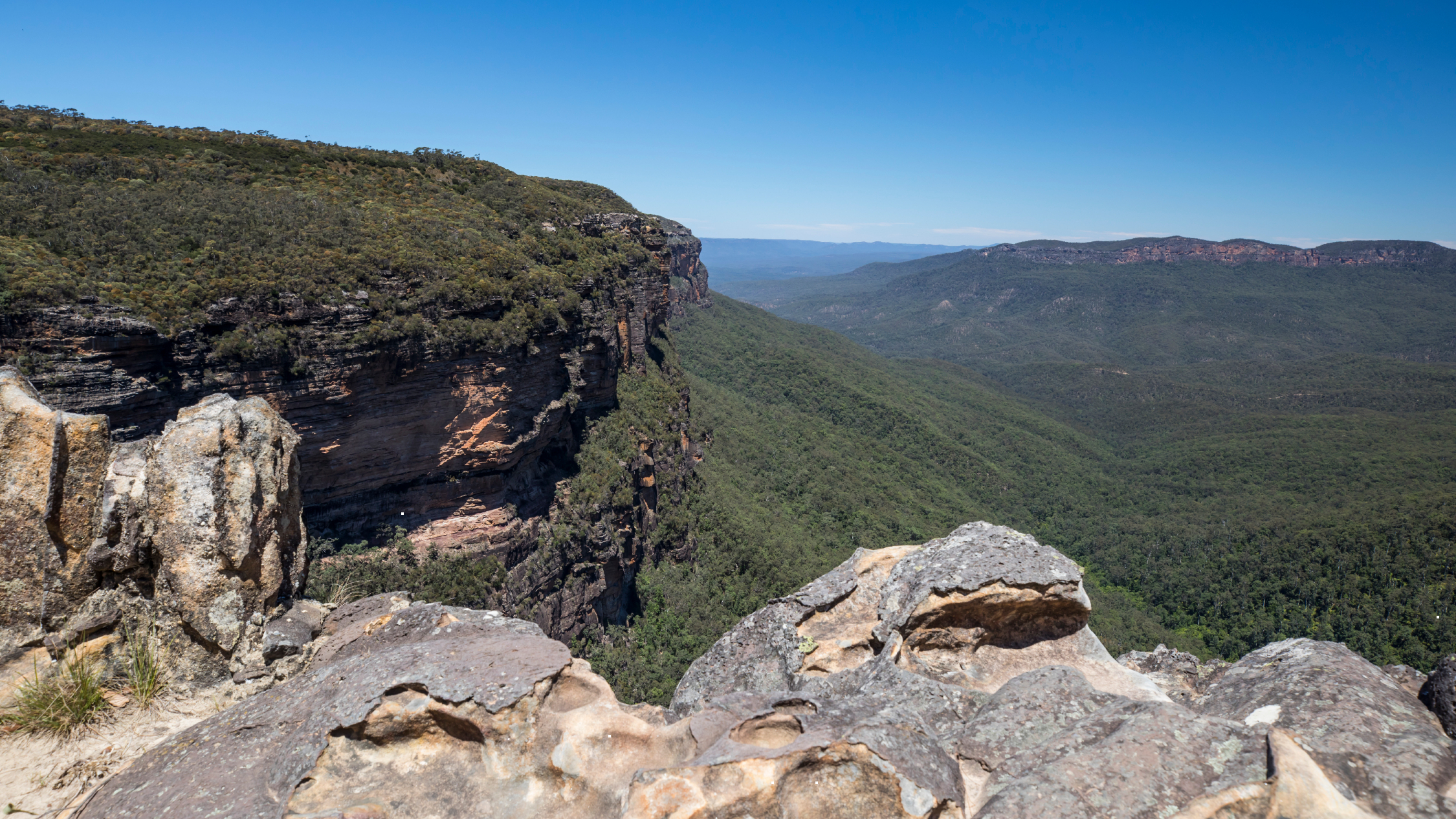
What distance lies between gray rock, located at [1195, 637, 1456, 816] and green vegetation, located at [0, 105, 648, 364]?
907 inches

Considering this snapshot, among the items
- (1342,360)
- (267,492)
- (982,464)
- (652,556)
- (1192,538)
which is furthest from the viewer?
(1342,360)

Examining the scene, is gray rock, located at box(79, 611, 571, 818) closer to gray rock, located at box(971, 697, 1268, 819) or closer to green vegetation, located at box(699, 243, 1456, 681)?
gray rock, located at box(971, 697, 1268, 819)

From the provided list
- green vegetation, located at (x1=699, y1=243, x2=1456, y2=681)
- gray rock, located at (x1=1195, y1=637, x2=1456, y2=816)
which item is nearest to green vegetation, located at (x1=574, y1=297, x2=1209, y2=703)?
green vegetation, located at (x1=699, y1=243, x2=1456, y2=681)

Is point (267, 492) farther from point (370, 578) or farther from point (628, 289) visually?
point (628, 289)

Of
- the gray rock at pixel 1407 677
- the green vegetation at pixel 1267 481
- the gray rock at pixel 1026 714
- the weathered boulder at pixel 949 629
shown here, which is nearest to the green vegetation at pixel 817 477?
the green vegetation at pixel 1267 481

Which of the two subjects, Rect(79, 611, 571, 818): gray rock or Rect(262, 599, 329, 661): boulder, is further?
Rect(262, 599, 329, 661): boulder

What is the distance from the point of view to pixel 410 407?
74.6ft

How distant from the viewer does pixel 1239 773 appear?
15.4ft

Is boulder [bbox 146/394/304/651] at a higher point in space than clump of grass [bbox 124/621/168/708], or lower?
higher

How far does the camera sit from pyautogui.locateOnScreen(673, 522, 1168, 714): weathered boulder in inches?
317

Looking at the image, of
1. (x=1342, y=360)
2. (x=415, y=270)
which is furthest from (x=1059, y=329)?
(x=415, y=270)

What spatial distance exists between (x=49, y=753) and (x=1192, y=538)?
228 ft

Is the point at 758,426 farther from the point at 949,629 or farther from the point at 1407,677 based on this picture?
the point at 1407,677

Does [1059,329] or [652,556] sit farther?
[1059,329]
